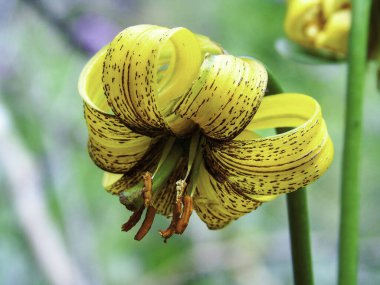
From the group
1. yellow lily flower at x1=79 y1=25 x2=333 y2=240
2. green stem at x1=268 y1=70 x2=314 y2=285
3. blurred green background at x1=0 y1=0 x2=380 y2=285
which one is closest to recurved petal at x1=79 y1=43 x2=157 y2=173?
yellow lily flower at x1=79 y1=25 x2=333 y2=240

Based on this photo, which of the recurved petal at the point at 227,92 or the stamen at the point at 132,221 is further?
the stamen at the point at 132,221

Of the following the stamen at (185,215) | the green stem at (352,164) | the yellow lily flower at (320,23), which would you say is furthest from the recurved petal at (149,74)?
the yellow lily flower at (320,23)

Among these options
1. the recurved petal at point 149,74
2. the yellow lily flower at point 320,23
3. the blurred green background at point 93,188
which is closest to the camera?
the recurved petal at point 149,74

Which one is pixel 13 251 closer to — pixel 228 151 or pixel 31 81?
pixel 31 81

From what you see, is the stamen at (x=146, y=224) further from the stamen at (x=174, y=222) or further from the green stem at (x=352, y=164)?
the green stem at (x=352, y=164)

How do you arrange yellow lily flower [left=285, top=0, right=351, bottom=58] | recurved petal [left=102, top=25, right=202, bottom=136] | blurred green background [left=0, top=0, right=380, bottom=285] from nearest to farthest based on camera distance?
recurved petal [left=102, top=25, right=202, bottom=136]
yellow lily flower [left=285, top=0, right=351, bottom=58]
blurred green background [left=0, top=0, right=380, bottom=285]

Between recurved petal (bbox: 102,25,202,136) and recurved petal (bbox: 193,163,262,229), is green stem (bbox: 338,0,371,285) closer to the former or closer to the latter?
recurved petal (bbox: 193,163,262,229)

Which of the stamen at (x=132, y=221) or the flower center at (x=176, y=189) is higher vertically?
the flower center at (x=176, y=189)

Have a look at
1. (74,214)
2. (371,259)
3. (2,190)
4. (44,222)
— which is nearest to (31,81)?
(2,190)
